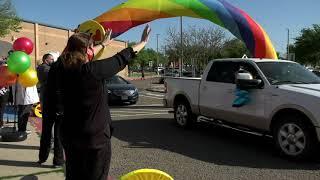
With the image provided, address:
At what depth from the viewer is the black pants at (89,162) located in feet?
12.6

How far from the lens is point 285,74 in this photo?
905cm

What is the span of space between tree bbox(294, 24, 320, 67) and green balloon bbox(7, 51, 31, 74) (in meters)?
54.8

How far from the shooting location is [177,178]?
22.0ft

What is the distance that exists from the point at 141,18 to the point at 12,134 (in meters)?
5.76

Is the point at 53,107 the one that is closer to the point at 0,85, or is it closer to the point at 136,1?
the point at 0,85

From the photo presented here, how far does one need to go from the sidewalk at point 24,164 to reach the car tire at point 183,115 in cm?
354

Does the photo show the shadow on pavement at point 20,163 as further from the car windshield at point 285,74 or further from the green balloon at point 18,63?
the car windshield at point 285,74

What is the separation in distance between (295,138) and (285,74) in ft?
5.43

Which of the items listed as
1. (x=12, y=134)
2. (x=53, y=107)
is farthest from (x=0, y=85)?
(x=53, y=107)

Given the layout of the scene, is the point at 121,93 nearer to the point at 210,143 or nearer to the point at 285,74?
the point at 210,143

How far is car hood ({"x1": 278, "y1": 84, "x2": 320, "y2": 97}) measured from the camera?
775 centimetres

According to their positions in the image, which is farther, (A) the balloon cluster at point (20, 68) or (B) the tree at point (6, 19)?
(B) the tree at point (6, 19)

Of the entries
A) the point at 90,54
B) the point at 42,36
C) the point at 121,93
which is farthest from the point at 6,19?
the point at 90,54

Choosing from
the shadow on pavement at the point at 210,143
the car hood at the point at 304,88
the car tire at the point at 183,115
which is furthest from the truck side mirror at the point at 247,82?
the car tire at the point at 183,115
